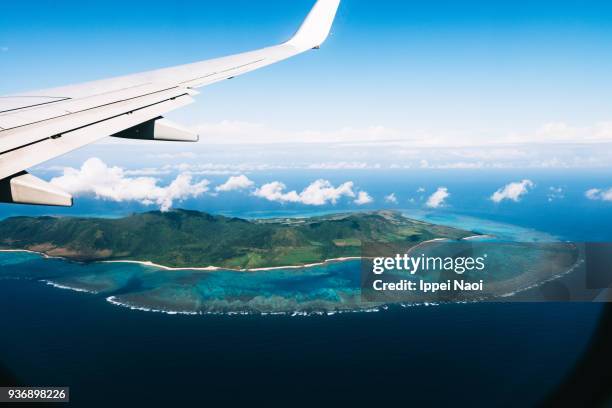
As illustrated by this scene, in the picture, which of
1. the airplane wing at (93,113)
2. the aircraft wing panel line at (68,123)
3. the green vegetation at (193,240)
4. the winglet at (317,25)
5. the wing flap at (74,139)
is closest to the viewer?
the airplane wing at (93,113)

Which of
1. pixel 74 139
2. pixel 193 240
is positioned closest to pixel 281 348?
pixel 74 139

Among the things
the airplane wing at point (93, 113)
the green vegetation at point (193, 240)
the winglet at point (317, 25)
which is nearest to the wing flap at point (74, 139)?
the airplane wing at point (93, 113)

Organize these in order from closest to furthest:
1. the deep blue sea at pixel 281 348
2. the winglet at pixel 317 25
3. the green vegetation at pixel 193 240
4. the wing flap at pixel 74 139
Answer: the wing flap at pixel 74 139
the winglet at pixel 317 25
the deep blue sea at pixel 281 348
the green vegetation at pixel 193 240

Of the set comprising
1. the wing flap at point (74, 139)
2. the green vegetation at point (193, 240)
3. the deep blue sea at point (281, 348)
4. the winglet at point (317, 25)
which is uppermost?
the winglet at point (317, 25)

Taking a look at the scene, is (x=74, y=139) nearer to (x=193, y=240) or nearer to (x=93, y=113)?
(x=93, y=113)

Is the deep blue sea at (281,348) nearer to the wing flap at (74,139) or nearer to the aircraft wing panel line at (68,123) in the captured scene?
the aircraft wing panel line at (68,123)

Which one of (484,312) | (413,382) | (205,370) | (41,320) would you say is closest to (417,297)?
(484,312)

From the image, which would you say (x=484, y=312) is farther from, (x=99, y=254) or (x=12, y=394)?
(x=99, y=254)

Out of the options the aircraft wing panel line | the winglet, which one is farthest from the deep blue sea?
the aircraft wing panel line
